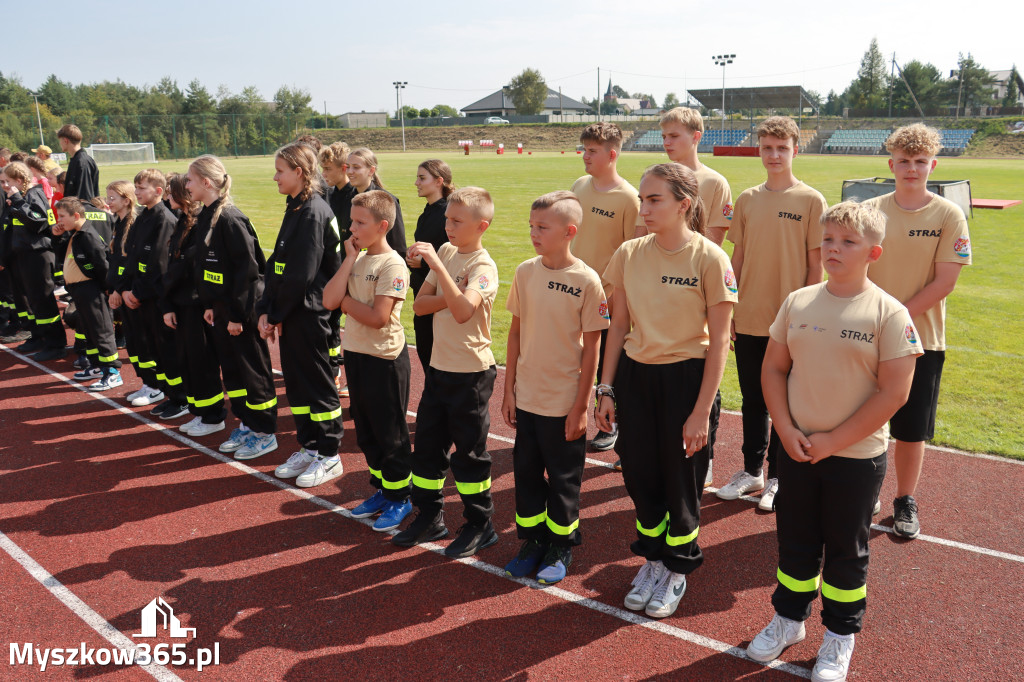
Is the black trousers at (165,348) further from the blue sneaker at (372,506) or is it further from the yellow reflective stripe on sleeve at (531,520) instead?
the yellow reflective stripe on sleeve at (531,520)

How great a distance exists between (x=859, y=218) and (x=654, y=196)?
35.8 inches

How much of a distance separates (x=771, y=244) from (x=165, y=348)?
5.35 m

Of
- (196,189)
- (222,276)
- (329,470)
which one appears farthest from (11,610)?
(196,189)

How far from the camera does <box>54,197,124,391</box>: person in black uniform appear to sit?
7.64 meters

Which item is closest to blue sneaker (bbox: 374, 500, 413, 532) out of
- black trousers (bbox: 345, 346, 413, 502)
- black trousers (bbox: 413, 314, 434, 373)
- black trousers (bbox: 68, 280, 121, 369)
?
black trousers (bbox: 345, 346, 413, 502)

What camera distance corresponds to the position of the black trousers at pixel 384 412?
4.64 m

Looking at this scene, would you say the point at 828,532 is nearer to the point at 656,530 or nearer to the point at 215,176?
the point at 656,530

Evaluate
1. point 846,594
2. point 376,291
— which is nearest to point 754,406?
point 846,594

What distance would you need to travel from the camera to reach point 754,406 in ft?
16.1

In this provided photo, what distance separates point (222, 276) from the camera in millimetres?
5672

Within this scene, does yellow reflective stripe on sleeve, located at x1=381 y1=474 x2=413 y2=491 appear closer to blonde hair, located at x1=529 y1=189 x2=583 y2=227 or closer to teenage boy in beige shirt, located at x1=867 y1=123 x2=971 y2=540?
blonde hair, located at x1=529 y1=189 x2=583 y2=227

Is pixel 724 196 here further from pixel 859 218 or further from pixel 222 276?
pixel 222 276

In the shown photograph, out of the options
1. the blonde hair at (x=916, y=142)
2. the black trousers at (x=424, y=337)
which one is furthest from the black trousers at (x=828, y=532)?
the black trousers at (x=424, y=337)

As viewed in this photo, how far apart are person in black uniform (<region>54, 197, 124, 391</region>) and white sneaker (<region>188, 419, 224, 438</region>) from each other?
1.94 m
